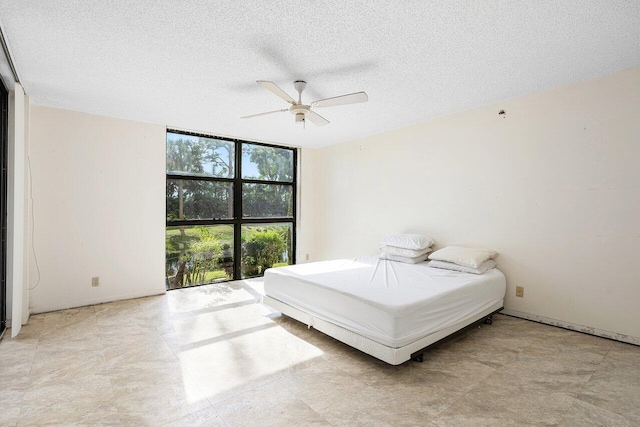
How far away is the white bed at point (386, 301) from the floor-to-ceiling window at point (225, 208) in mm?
1807

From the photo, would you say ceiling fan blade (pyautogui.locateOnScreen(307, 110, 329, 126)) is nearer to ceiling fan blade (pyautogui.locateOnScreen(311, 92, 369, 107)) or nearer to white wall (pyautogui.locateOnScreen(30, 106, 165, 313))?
ceiling fan blade (pyautogui.locateOnScreen(311, 92, 369, 107))

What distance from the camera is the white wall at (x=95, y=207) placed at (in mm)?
3518

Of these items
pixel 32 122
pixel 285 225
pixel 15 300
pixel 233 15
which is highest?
pixel 233 15

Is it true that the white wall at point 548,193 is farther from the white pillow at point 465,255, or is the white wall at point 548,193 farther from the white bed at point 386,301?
the white bed at point 386,301

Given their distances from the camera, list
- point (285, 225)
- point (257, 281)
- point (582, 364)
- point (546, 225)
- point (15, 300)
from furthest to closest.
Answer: point (285, 225)
point (257, 281)
point (546, 225)
point (15, 300)
point (582, 364)

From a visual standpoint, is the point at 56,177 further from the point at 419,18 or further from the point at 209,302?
the point at 419,18

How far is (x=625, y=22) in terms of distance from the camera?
6.56ft

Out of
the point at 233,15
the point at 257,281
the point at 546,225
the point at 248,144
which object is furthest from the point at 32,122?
the point at 546,225

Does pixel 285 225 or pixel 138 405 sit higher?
pixel 285 225

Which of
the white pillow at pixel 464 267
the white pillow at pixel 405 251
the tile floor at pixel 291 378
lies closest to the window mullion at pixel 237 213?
the tile floor at pixel 291 378

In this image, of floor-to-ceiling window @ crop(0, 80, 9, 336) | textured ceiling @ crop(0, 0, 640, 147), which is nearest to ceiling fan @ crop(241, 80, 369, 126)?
textured ceiling @ crop(0, 0, 640, 147)

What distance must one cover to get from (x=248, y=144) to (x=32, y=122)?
267 centimetres

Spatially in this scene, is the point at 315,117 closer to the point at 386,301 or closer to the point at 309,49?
the point at 309,49

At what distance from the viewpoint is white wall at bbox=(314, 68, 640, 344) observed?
2705 mm
